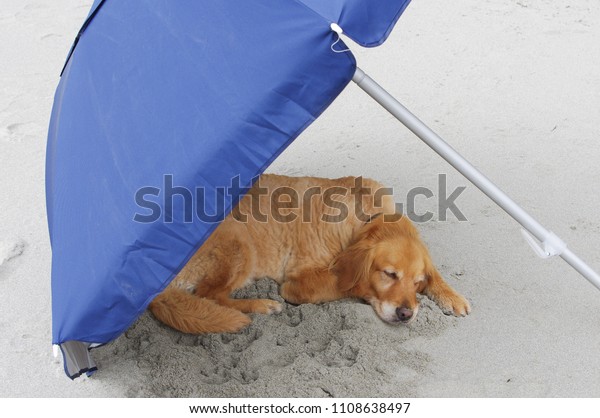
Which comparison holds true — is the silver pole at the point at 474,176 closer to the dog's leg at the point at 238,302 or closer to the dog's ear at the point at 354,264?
the dog's ear at the point at 354,264

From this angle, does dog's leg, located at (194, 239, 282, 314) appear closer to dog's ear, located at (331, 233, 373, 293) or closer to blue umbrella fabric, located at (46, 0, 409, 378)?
dog's ear, located at (331, 233, 373, 293)

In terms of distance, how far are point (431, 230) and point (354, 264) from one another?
30.1 inches

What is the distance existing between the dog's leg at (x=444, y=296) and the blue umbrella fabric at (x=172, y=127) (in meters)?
1.36

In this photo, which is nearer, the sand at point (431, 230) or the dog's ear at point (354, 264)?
the sand at point (431, 230)

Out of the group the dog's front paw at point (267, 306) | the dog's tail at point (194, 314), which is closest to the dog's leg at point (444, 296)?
the dog's front paw at point (267, 306)

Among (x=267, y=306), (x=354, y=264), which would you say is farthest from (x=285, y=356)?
(x=354, y=264)

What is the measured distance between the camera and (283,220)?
12.6 ft

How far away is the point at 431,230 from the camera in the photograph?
4.13 m

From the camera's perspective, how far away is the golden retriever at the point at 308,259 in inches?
136

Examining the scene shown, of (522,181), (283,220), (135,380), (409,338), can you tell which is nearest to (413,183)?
(522,181)

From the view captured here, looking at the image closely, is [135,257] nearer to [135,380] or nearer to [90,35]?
[135,380]

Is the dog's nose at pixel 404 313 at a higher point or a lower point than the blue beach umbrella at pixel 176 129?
lower

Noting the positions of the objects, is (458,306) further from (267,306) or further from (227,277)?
(227,277)

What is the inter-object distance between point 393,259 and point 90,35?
1668mm
